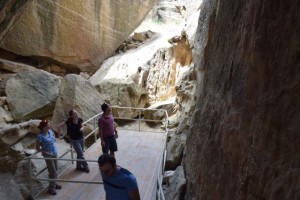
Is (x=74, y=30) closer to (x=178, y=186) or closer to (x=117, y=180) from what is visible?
(x=178, y=186)

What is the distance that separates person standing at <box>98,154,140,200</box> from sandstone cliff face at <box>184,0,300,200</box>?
3.19 feet

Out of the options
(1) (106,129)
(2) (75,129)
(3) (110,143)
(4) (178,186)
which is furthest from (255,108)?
(2) (75,129)

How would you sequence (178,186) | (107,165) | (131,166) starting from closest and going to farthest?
(107,165), (178,186), (131,166)

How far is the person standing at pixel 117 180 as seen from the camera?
3.10 m

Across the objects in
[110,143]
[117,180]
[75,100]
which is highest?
[117,180]

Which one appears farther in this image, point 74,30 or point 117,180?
point 74,30

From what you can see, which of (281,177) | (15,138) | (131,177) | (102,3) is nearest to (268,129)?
(281,177)

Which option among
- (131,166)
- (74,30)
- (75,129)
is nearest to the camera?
(75,129)

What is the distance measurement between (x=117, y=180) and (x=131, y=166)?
4.44m

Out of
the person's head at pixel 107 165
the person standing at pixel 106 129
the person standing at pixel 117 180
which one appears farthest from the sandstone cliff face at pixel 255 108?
the person standing at pixel 106 129

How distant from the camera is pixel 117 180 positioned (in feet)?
10.3

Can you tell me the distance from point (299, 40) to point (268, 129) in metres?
0.74

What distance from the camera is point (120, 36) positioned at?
57.3ft

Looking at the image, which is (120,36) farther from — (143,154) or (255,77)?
(255,77)
